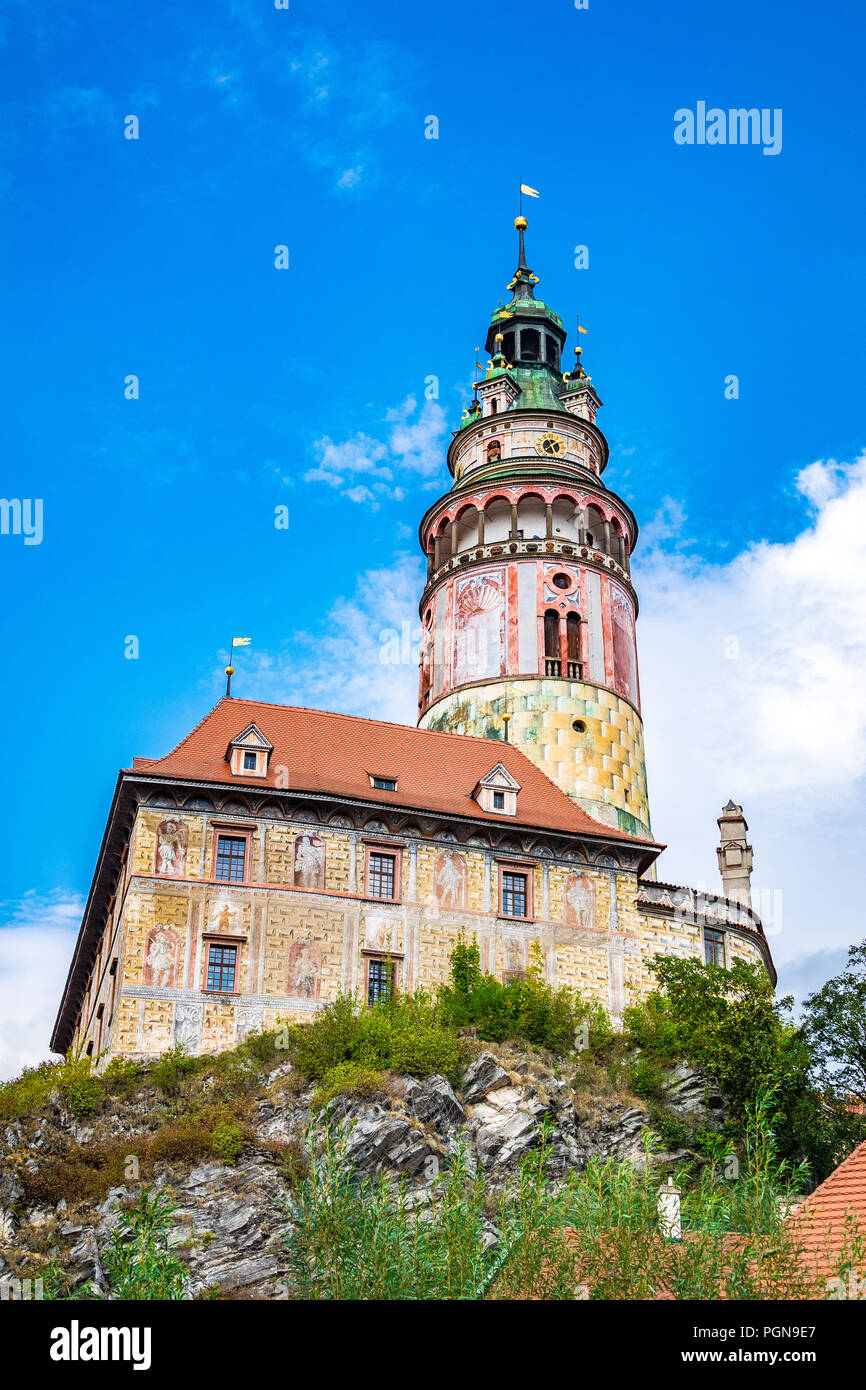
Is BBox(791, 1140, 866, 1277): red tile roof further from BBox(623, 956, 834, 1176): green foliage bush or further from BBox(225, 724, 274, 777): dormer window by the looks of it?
BBox(225, 724, 274, 777): dormer window

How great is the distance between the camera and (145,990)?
1444 inches

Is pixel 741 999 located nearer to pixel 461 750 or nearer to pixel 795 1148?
pixel 795 1148

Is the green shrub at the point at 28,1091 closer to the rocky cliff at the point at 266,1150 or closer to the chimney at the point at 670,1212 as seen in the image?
the rocky cliff at the point at 266,1150

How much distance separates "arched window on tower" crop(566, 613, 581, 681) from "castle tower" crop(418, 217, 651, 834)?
0.05 meters

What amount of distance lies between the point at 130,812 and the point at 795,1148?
18742 millimetres

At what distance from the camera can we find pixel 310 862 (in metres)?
39.5

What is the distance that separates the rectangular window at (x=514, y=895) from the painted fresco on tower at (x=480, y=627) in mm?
11847

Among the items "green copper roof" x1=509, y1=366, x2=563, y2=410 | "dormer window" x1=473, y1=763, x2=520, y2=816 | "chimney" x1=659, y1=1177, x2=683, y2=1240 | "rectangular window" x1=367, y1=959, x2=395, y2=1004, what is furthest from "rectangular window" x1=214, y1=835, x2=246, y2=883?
"green copper roof" x1=509, y1=366, x2=563, y2=410

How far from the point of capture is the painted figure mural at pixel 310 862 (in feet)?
129

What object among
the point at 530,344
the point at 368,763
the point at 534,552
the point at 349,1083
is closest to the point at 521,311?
the point at 530,344

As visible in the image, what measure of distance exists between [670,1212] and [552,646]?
101 feet

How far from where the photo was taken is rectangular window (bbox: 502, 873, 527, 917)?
41.3 metres

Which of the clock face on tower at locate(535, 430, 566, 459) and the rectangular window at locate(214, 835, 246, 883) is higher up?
the clock face on tower at locate(535, 430, 566, 459)

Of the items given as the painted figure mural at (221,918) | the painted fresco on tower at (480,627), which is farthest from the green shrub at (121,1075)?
the painted fresco on tower at (480,627)
